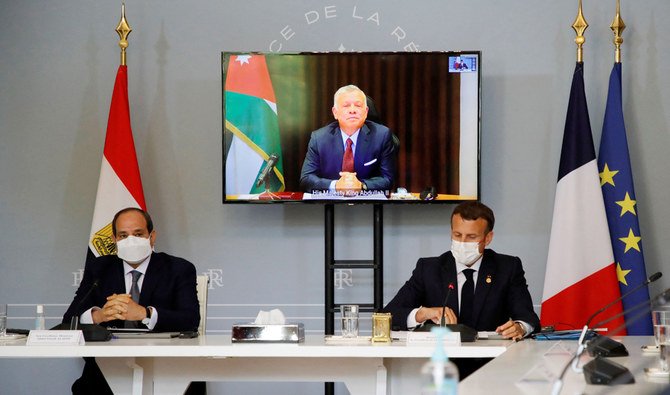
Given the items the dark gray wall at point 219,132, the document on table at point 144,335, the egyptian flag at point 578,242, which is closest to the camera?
the document on table at point 144,335

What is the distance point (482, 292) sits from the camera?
13.4 ft

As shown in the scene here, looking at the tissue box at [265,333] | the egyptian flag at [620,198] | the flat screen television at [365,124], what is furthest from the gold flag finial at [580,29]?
the tissue box at [265,333]

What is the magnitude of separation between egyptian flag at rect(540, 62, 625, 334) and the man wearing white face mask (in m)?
1.06

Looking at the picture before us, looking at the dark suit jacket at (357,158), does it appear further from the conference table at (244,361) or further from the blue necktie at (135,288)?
the conference table at (244,361)

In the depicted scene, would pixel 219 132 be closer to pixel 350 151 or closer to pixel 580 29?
pixel 350 151

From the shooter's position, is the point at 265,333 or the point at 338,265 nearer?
the point at 265,333

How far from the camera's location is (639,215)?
5.50 metres

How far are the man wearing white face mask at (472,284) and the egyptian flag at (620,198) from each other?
1.25m

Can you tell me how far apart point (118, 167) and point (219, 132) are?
1.98 feet

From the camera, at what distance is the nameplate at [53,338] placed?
356 cm

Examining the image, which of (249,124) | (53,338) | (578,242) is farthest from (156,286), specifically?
(578,242)

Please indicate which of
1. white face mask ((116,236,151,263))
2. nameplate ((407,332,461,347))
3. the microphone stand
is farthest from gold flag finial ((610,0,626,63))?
white face mask ((116,236,151,263))

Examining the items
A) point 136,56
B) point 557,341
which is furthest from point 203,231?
point 557,341

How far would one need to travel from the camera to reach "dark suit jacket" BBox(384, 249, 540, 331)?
407cm
